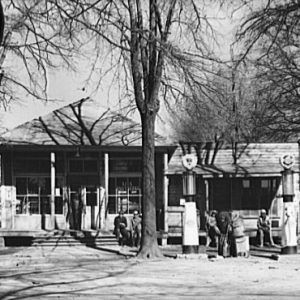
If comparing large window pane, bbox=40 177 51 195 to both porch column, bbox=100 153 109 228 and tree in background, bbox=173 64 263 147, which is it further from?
tree in background, bbox=173 64 263 147

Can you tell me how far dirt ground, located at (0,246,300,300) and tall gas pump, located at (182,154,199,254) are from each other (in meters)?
0.58

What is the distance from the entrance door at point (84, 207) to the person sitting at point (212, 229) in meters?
5.58

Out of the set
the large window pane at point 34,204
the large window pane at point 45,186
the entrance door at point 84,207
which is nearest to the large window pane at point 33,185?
the large window pane at point 45,186

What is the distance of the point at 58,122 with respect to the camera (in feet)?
99.8

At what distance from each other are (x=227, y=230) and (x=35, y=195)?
1117 centimetres

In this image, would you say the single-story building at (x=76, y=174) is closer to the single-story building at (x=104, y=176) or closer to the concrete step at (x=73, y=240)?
the single-story building at (x=104, y=176)

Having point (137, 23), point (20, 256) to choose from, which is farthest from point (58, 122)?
point (137, 23)

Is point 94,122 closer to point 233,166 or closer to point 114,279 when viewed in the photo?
point 233,166

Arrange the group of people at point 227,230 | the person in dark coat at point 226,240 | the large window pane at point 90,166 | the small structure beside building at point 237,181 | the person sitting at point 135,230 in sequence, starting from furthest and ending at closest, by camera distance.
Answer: the small structure beside building at point 237,181, the large window pane at point 90,166, the person sitting at point 135,230, the person in dark coat at point 226,240, the group of people at point 227,230

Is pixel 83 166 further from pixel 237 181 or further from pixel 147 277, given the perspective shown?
pixel 147 277

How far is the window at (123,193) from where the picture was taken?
101 feet

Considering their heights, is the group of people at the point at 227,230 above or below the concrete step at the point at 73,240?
above

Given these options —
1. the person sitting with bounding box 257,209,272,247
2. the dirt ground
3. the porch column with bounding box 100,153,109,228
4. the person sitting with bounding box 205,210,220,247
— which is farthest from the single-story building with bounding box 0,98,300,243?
the dirt ground

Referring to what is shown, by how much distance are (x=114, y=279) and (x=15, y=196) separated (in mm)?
15119
